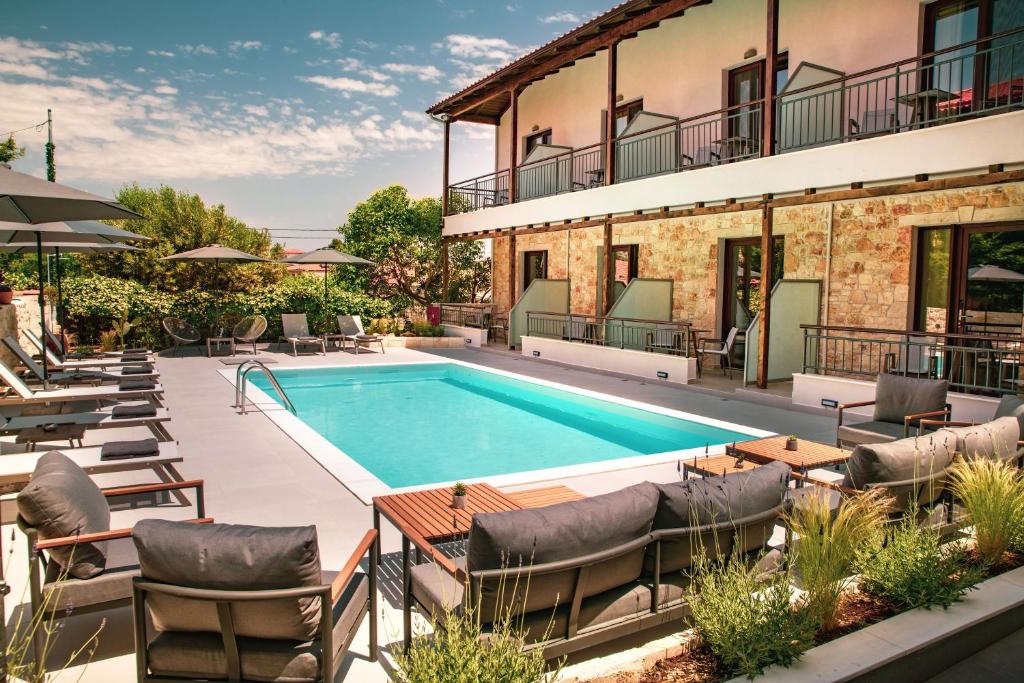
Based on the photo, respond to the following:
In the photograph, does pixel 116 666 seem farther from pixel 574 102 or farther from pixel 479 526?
pixel 574 102

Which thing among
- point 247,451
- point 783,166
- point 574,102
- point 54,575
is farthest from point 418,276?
point 54,575

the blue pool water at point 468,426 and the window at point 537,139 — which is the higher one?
the window at point 537,139

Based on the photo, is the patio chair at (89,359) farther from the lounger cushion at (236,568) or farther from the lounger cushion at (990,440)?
the lounger cushion at (990,440)

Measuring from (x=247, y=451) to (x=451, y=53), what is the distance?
124 ft

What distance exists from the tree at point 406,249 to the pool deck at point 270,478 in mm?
10298

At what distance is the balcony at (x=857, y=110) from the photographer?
9445mm

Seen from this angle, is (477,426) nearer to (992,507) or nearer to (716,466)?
(716,466)

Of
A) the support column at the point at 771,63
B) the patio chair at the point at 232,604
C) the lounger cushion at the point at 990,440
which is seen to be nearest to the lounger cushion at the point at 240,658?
the patio chair at the point at 232,604

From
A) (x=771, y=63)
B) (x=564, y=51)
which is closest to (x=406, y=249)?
(x=564, y=51)

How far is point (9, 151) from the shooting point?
23.5 m

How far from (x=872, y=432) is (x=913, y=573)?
3.49 metres

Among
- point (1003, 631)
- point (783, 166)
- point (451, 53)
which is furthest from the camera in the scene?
point (451, 53)

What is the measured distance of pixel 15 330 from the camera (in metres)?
11.0

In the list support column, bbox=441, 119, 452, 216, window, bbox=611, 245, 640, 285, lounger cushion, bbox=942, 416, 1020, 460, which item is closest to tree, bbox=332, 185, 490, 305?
support column, bbox=441, 119, 452, 216
